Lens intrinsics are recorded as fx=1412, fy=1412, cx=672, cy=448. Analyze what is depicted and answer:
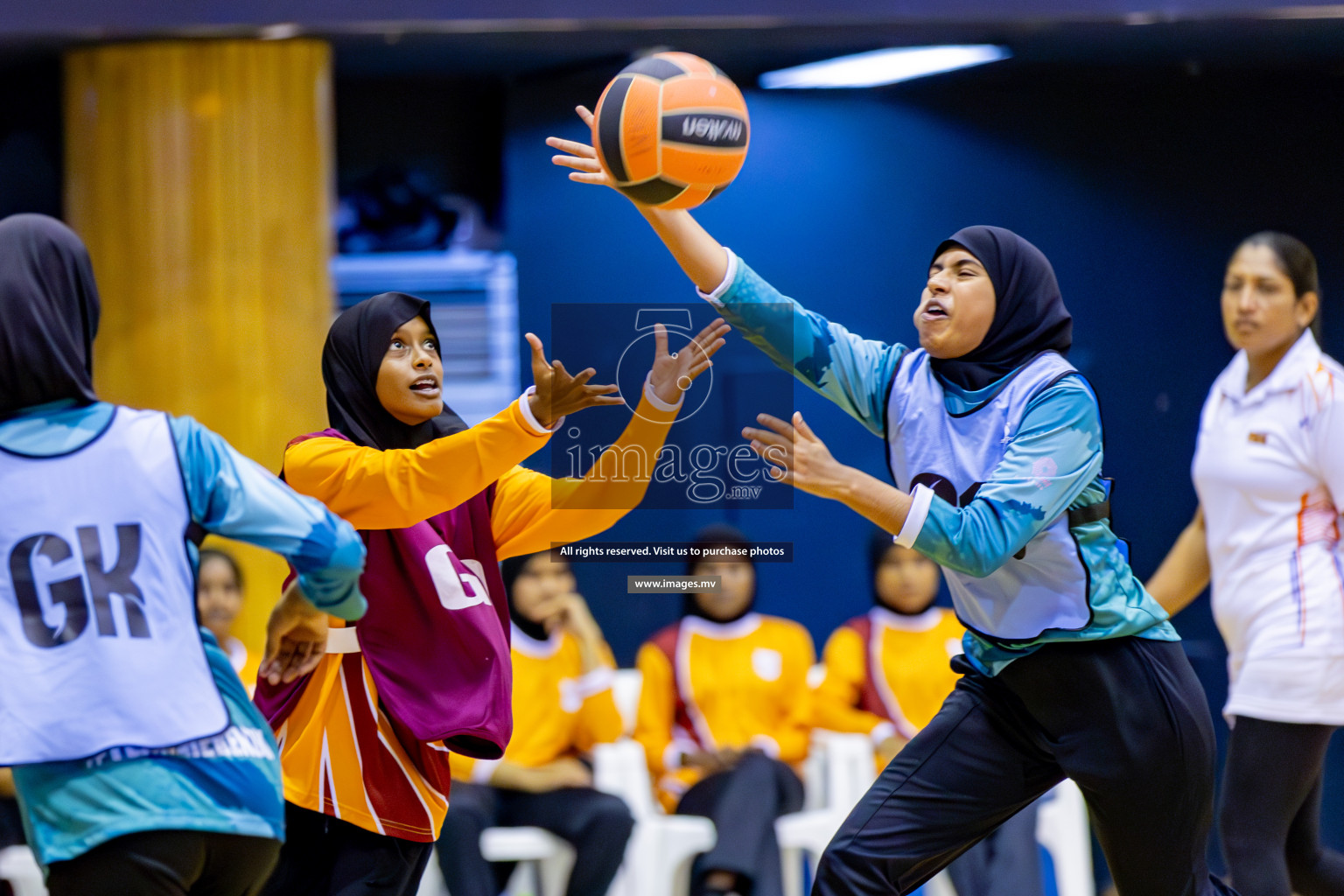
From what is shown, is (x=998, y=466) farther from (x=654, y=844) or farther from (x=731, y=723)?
(x=654, y=844)

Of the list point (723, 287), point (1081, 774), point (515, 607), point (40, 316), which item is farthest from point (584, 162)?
point (515, 607)

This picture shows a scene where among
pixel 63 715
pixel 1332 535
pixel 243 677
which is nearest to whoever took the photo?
pixel 63 715

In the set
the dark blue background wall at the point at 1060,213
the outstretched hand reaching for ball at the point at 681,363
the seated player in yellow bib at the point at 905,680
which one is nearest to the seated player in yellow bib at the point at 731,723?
the seated player in yellow bib at the point at 905,680

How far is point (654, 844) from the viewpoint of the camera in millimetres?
4125

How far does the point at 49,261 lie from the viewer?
207cm

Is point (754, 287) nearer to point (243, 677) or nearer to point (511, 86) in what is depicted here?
point (243, 677)

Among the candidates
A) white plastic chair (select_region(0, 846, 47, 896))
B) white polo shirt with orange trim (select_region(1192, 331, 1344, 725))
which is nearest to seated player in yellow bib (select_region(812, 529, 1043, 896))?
white polo shirt with orange trim (select_region(1192, 331, 1344, 725))

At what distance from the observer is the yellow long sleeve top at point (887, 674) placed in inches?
166

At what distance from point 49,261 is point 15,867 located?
8.37ft

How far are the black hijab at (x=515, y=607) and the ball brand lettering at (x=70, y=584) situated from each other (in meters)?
2.18

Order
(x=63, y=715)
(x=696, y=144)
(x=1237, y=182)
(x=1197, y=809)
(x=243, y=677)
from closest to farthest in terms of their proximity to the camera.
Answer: (x=63, y=715)
(x=1197, y=809)
(x=696, y=144)
(x=243, y=677)
(x=1237, y=182)

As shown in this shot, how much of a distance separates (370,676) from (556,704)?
163 centimetres

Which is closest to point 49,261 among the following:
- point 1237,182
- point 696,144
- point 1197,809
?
point 696,144

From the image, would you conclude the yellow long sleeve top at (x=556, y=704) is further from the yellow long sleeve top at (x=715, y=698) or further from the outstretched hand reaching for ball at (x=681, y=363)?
the outstretched hand reaching for ball at (x=681, y=363)
